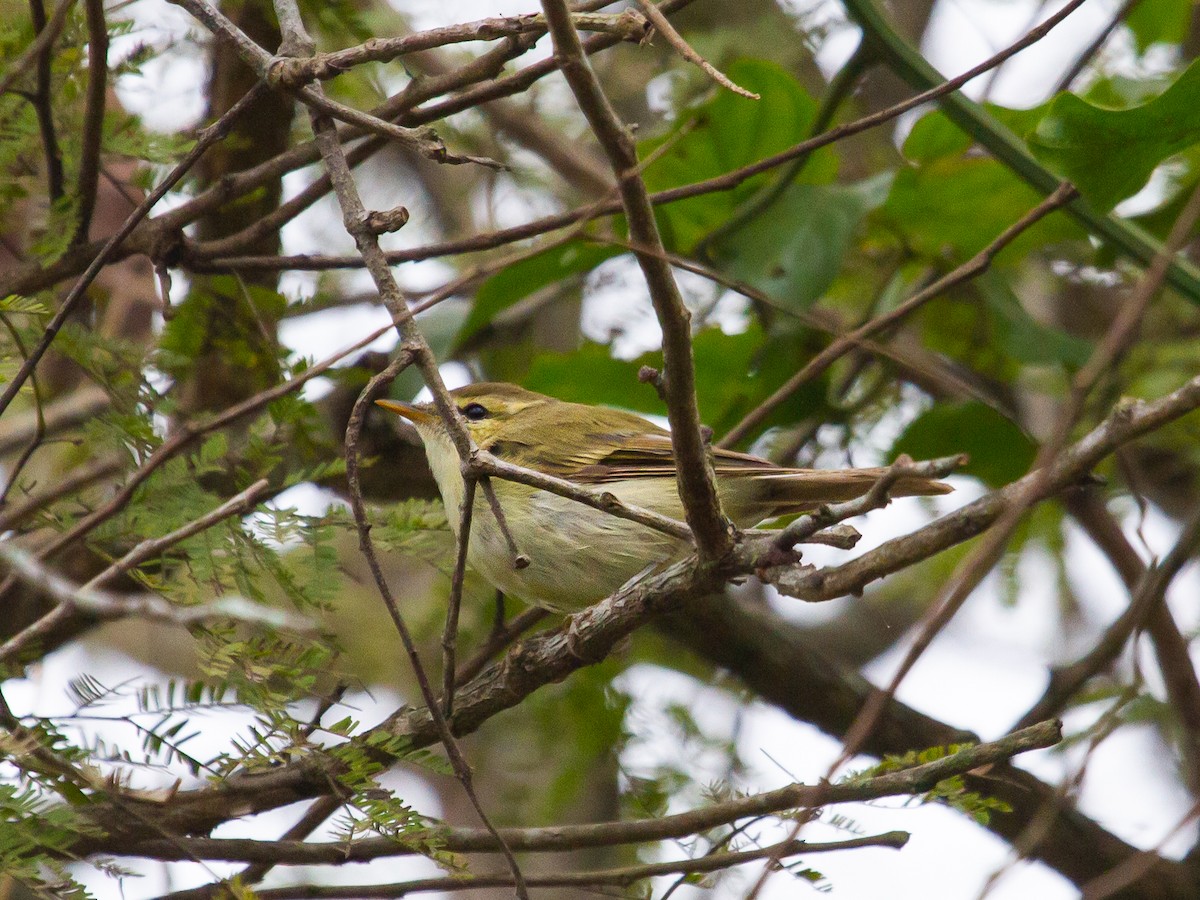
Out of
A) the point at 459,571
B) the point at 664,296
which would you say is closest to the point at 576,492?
the point at 459,571

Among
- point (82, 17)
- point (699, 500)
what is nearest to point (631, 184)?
point (699, 500)

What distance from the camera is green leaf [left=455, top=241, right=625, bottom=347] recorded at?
421 centimetres

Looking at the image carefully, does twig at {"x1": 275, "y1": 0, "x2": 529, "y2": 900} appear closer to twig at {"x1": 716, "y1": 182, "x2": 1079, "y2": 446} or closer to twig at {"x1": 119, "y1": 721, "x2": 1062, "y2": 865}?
twig at {"x1": 119, "y1": 721, "x2": 1062, "y2": 865}

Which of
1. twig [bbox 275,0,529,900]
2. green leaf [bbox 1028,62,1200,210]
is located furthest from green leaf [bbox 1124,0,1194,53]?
twig [bbox 275,0,529,900]

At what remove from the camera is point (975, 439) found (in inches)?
166

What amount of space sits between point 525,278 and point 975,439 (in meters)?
1.71

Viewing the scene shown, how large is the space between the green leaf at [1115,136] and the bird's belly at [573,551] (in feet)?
4.94

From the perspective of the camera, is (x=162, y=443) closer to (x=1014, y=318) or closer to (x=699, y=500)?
(x=699, y=500)

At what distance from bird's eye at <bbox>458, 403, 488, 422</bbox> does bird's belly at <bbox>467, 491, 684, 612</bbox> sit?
2.71ft

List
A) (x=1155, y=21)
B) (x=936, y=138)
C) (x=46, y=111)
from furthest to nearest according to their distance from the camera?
1. (x=1155, y=21)
2. (x=936, y=138)
3. (x=46, y=111)

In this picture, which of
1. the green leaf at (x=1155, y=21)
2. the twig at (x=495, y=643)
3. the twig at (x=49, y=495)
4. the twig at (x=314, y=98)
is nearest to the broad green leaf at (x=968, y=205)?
the green leaf at (x=1155, y=21)

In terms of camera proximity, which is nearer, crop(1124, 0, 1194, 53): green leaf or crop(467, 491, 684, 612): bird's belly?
crop(467, 491, 684, 612): bird's belly

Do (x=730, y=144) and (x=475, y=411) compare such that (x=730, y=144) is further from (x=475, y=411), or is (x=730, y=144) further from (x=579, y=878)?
(x=579, y=878)

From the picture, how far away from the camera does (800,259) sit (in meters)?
4.04
